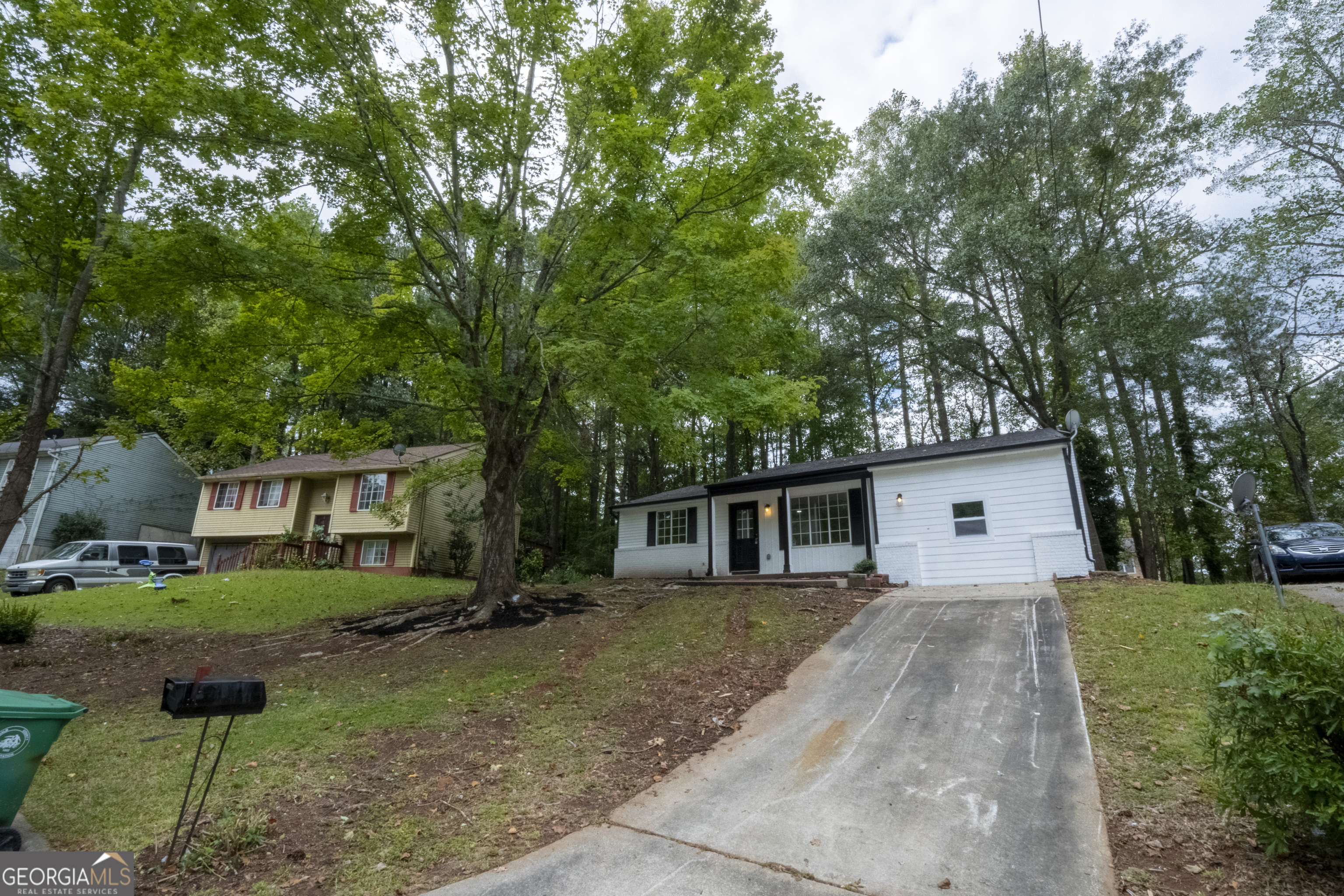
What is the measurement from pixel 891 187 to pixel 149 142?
53.6 ft

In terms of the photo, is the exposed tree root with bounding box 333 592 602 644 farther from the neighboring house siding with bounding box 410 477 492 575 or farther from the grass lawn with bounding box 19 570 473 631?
the neighboring house siding with bounding box 410 477 492 575

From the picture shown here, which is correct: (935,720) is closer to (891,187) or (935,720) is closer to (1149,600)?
(1149,600)

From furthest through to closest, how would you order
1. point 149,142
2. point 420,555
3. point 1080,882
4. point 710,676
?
point 420,555 → point 149,142 → point 710,676 → point 1080,882

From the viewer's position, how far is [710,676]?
6.89 metres

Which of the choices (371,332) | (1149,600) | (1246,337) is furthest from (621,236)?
(1246,337)

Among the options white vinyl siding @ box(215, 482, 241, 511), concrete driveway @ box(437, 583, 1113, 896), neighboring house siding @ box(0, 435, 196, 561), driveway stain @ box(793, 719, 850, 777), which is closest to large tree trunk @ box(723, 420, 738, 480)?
concrete driveway @ box(437, 583, 1113, 896)

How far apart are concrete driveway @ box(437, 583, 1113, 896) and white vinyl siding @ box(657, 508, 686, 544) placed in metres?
11.0

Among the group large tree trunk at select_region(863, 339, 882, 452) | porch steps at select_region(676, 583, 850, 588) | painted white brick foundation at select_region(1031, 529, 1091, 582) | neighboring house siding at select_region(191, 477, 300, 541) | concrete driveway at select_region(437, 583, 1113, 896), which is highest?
large tree trunk at select_region(863, 339, 882, 452)

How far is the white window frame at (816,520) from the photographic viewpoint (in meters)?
14.1

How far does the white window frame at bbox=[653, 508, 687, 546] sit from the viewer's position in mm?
17812

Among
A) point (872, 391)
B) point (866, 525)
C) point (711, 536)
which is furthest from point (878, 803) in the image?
point (872, 391)

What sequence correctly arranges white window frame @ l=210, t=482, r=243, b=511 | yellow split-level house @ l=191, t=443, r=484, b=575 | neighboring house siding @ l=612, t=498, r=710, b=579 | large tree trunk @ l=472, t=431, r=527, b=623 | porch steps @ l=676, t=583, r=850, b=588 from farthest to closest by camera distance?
white window frame @ l=210, t=482, r=243, b=511, yellow split-level house @ l=191, t=443, r=484, b=575, neighboring house siding @ l=612, t=498, r=710, b=579, porch steps @ l=676, t=583, r=850, b=588, large tree trunk @ l=472, t=431, r=527, b=623

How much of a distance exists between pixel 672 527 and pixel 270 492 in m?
16.4

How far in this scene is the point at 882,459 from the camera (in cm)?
1342
